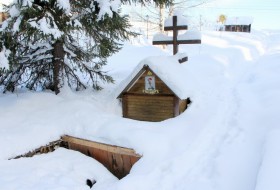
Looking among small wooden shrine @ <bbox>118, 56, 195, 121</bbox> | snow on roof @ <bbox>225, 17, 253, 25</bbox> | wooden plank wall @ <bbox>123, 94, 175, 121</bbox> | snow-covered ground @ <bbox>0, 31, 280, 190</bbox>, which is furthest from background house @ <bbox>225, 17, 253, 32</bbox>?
wooden plank wall @ <bbox>123, 94, 175, 121</bbox>

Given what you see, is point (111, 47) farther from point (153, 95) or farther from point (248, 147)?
point (248, 147)

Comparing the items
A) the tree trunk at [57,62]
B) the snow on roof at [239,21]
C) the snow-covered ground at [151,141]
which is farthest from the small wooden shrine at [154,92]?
the snow on roof at [239,21]

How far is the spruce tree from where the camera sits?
5.57 metres

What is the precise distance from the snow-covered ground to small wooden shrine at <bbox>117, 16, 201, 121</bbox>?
13.4 inches

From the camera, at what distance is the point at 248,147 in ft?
16.6

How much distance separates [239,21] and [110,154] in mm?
48721

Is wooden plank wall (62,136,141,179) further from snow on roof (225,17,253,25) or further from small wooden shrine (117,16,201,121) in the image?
snow on roof (225,17,253,25)

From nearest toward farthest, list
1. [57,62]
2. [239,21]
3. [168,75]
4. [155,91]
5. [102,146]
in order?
[102,146] < [168,75] < [155,91] < [57,62] < [239,21]

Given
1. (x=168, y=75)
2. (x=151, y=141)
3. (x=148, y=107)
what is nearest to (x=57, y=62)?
(x=148, y=107)

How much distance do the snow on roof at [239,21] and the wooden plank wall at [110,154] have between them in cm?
4780

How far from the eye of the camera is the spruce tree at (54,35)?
219 inches

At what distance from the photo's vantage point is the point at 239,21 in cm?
4847

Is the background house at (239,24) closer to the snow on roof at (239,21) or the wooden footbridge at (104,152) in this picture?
the snow on roof at (239,21)

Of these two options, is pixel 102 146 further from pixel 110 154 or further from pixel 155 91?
pixel 155 91
